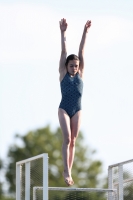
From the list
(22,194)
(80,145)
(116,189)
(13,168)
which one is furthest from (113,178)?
(80,145)

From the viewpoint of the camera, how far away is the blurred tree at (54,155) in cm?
6612

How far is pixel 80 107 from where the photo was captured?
53.0 feet

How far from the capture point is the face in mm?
15940

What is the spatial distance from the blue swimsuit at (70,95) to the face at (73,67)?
0.08 meters

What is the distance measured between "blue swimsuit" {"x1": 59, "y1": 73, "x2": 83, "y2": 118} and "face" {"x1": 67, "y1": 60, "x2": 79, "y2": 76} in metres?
0.08

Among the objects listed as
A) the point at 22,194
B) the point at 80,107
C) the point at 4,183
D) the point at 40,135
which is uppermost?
the point at 40,135

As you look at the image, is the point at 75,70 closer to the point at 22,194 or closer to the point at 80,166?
the point at 22,194

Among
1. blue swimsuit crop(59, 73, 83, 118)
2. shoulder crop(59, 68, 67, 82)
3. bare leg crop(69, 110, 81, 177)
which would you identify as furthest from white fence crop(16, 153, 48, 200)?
shoulder crop(59, 68, 67, 82)

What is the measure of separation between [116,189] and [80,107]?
6.52 feet

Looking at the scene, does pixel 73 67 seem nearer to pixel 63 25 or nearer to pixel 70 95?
pixel 70 95

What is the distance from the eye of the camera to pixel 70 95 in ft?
52.6

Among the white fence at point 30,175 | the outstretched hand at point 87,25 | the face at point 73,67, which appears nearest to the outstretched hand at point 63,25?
the outstretched hand at point 87,25

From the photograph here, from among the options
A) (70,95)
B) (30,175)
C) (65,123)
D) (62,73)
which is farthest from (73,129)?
(30,175)

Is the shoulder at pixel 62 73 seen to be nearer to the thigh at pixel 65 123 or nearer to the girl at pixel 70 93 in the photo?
the girl at pixel 70 93
